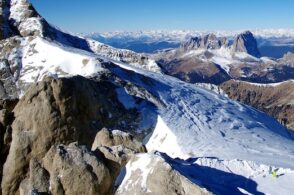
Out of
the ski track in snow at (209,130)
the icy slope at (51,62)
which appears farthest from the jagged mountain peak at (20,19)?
the ski track in snow at (209,130)

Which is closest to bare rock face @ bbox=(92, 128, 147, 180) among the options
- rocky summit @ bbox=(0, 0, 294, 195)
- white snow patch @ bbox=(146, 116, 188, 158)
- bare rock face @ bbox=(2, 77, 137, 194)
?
rocky summit @ bbox=(0, 0, 294, 195)

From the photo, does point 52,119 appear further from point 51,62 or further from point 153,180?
point 51,62

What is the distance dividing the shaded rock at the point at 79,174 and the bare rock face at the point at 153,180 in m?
1.13

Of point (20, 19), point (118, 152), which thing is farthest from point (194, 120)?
point (20, 19)

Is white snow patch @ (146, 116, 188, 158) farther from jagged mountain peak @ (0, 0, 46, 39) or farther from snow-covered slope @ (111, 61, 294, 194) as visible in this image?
jagged mountain peak @ (0, 0, 46, 39)

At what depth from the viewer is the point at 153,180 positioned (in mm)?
27406

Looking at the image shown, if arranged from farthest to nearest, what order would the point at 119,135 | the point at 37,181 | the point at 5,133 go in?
1. the point at 5,133
2. the point at 119,135
3. the point at 37,181

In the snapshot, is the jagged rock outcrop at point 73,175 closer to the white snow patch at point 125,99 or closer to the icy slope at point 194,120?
the icy slope at point 194,120

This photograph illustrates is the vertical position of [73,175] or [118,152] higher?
[118,152]

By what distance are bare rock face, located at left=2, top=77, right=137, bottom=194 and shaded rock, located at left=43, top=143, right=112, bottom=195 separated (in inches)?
326

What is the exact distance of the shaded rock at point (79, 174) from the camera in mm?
28641

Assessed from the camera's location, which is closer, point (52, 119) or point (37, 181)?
point (37, 181)

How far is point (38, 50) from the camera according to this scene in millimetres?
90438

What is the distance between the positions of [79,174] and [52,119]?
16.3m
